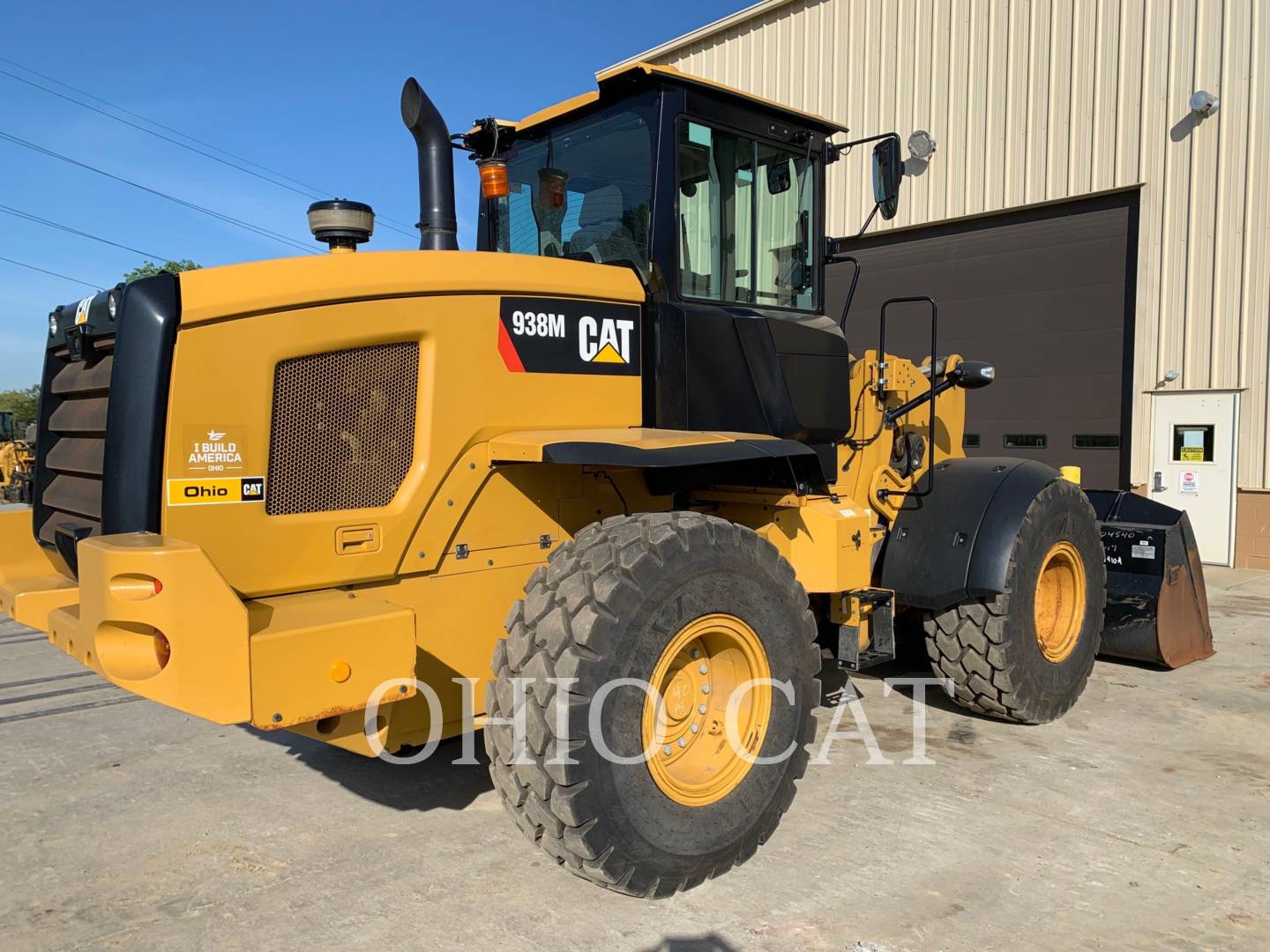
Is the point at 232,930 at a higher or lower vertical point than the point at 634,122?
lower

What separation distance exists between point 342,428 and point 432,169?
131 centimetres

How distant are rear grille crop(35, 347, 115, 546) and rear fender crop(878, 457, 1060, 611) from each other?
3.49 metres

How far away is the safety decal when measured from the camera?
11.1 ft

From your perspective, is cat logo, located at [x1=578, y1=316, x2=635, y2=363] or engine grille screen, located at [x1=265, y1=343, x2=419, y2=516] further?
cat logo, located at [x1=578, y1=316, x2=635, y2=363]

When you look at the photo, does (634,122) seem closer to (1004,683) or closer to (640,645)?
(640,645)

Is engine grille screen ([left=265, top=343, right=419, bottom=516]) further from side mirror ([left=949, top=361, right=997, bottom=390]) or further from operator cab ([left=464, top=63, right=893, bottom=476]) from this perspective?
side mirror ([left=949, top=361, right=997, bottom=390])

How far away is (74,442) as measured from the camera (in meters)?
3.54

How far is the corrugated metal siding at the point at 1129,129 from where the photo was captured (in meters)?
9.89

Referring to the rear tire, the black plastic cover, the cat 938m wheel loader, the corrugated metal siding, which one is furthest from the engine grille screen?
the corrugated metal siding

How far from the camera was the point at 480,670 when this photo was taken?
3449 millimetres

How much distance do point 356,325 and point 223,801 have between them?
7.19 feet

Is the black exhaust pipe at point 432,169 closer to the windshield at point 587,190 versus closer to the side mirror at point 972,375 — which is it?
the windshield at point 587,190

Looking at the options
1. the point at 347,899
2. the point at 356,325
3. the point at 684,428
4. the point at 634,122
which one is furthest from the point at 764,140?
the point at 347,899

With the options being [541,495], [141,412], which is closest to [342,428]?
[141,412]
